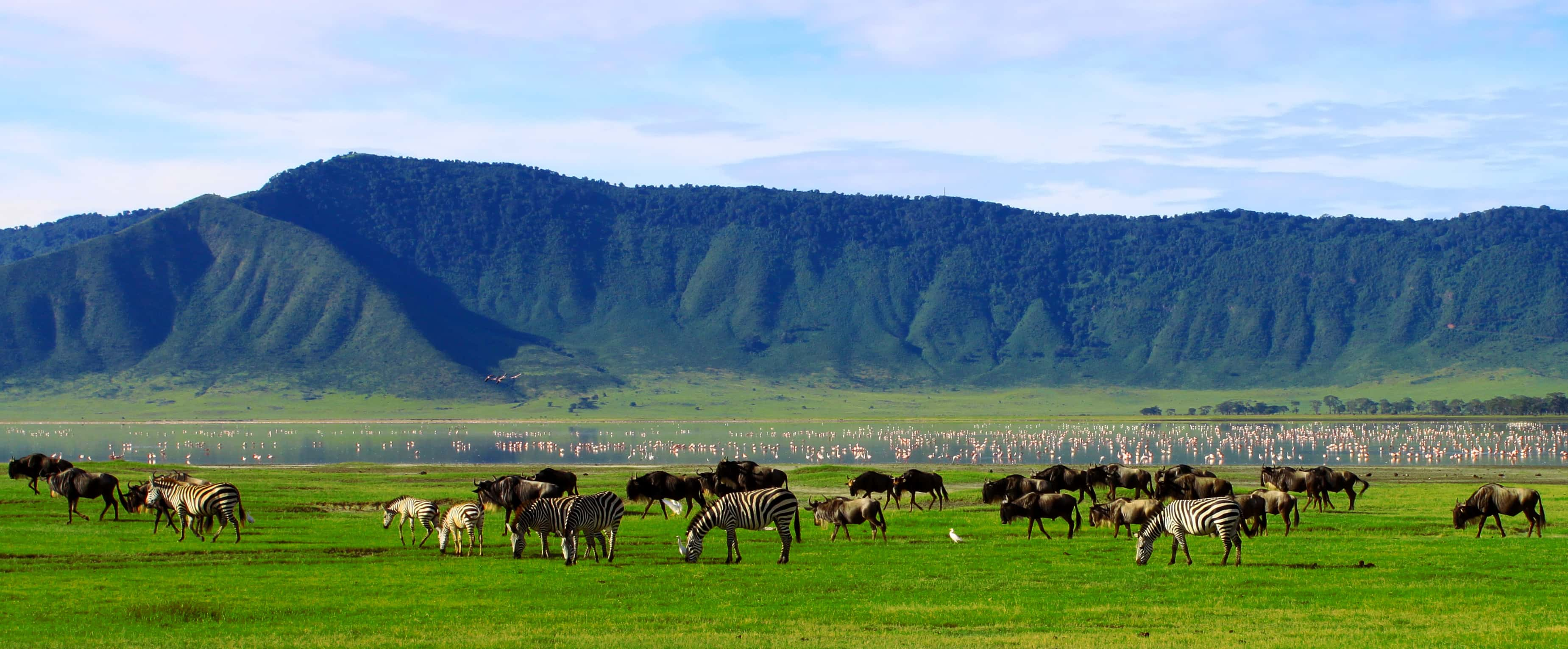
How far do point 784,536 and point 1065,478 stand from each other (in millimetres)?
16930

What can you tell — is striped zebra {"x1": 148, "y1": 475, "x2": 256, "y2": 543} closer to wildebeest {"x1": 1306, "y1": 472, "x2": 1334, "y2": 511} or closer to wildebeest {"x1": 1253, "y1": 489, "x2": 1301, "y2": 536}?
wildebeest {"x1": 1253, "y1": 489, "x2": 1301, "y2": 536}

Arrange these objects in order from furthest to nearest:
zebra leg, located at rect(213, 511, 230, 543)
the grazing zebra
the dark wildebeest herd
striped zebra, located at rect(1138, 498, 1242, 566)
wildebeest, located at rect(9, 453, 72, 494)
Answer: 1. wildebeest, located at rect(9, 453, 72, 494)
2. zebra leg, located at rect(213, 511, 230, 543)
3. the grazing zebra
4. the dark wildebeest herd
5. striped zebra, located at rect(1138, 498, 1242, 566)

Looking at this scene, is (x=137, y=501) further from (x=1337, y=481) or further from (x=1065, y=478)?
(x=1337, y=481)

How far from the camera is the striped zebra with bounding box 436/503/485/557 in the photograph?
28.7 metres

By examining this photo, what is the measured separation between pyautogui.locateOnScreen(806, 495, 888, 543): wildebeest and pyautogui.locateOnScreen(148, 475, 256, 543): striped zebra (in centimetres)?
1214

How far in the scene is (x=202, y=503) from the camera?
30.8 m

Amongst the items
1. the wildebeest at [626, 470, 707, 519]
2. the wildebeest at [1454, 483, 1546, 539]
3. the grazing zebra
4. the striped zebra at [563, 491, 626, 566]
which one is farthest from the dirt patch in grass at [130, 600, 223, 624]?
the wildebeest at [1454, 483, 1546, 539]

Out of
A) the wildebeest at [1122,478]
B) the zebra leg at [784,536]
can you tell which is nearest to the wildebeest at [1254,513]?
the wildebeest at [1122,478]

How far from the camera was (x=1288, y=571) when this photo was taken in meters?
24.8

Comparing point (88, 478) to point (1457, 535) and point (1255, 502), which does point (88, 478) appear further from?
point (1457, 535)

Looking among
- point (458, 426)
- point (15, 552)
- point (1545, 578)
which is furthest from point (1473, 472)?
point (458, 426)

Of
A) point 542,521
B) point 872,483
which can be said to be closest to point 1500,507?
point 872,483

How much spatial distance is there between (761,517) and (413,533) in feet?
25.3

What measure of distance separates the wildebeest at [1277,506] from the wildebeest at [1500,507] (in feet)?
11.2
